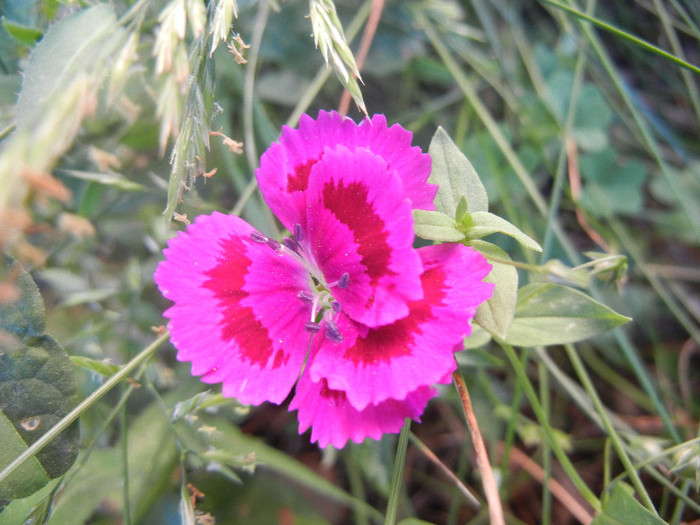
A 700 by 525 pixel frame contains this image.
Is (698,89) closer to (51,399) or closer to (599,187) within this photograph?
(599,187)

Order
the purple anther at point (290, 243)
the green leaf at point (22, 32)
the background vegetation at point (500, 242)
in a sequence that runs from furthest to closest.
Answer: the background vegetation at point (500, 242), the green leaf at point (22, 32), the purple anther at point (290, 243)

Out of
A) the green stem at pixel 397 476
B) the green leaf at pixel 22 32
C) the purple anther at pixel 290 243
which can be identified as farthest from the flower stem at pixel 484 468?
the green leaf at pixel 22 32

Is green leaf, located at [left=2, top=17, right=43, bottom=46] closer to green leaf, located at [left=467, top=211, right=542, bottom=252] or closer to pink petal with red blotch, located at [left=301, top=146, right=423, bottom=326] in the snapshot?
pink petal with red blotch, located at [left=301, top=146, right=423, bottom=326]

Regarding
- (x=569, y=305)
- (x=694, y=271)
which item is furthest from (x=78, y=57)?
(x=694, y=271)

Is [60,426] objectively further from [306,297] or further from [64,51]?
[64,51]

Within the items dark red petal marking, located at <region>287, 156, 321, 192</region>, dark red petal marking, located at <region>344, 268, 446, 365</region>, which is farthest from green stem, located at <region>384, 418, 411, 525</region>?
dark red petal marking, located at <region>287, 156, 321, 192</region>

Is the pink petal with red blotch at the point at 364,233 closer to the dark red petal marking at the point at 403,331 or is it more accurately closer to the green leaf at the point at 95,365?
the dark red petal marking at the point at 403,331
